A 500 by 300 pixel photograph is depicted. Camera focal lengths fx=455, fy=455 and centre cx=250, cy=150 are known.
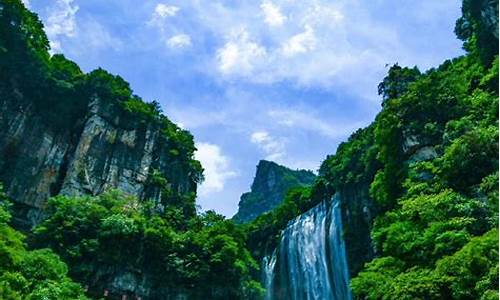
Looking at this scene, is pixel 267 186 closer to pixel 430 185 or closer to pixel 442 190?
pixel 430 185

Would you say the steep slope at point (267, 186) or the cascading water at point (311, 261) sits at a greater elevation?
the steep slope at point (267, 186)

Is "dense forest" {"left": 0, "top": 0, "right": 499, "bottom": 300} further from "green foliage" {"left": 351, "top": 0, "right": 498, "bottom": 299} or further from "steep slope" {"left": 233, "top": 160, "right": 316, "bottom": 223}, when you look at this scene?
"steep slope" {"left": 233, "top": 160, "right": 316, "bottom": 223}

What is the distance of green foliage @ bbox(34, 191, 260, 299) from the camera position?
20812 mm

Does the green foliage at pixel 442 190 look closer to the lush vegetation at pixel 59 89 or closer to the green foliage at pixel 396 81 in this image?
the green foliage at pixel 396 81

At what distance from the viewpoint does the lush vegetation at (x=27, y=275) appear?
42.7ft

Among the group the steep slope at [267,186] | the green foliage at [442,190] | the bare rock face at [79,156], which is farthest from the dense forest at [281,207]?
the steep slope at [267,186]

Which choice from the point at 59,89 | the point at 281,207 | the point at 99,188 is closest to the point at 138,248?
the point at 99,188

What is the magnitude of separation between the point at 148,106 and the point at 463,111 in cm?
2066

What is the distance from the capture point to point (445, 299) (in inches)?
452

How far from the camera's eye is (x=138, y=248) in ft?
73.0

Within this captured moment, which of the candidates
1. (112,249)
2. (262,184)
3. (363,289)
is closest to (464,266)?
(363,289)

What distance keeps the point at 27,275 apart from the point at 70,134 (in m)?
15.5

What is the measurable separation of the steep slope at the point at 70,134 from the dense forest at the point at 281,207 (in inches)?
4.4

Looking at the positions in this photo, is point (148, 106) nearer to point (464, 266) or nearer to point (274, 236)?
point (274, 236)
